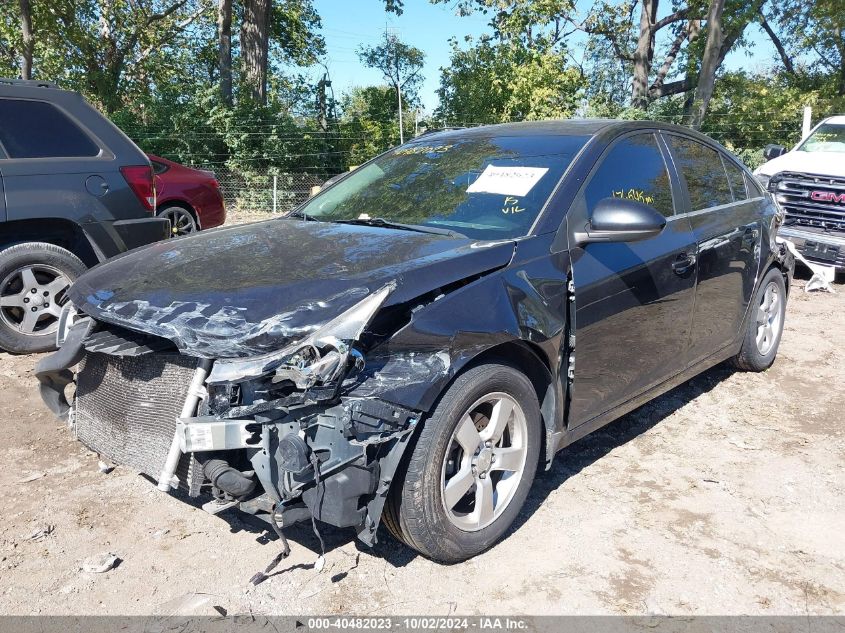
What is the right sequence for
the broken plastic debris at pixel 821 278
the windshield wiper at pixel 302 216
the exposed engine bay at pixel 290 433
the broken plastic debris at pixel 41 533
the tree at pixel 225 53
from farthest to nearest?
the tree at pixel 225 53 < the broken plastic debris at pixel 821 278 < the windshield wiper at pixel 302 216 < the broken plastic debris at pixel 41 533 < the exposed engine bay at pixel 290 433

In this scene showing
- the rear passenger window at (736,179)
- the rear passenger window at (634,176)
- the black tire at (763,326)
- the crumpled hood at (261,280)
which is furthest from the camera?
the black tire at (763,326)

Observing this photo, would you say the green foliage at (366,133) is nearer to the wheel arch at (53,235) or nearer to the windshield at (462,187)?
the wheel arch at (53,235)

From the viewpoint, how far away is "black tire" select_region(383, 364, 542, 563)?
2.68 meters

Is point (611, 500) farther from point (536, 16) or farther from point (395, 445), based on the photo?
point (536, 16)

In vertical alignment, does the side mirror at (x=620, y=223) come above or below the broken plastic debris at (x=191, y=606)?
above

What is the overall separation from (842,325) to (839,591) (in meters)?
4.76

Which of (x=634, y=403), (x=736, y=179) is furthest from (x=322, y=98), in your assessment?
(x=634, y=403)

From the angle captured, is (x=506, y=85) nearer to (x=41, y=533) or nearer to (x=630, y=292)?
(x=630, y=292)

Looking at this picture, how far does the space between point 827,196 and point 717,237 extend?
5.24 meters

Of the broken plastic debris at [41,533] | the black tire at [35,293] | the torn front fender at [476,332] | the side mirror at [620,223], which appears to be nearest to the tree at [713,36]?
the side mirror at [620,223]

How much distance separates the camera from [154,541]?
316cm

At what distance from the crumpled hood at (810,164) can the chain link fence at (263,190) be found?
8.88m

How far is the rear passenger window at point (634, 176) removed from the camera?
11.9ft

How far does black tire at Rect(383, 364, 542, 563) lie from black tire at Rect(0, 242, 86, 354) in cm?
370
